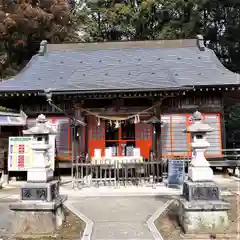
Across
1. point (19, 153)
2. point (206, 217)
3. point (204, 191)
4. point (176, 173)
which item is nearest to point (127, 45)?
point (19, 153)

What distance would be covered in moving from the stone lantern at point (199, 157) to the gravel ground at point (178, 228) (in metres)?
1.02

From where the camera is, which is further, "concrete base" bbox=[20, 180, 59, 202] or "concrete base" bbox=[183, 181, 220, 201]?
"concrete base" bbox=[20, 180, 59, 202]

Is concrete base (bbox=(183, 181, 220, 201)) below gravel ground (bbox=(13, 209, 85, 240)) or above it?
above

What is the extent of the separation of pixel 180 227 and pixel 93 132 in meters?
8.40

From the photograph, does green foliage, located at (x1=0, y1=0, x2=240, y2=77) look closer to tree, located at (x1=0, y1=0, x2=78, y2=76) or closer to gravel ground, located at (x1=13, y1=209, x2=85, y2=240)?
tree, located at (x1=0, y1=0, x2=78, y2=76)

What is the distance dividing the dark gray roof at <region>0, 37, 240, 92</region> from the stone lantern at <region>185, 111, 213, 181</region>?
18.1 ft

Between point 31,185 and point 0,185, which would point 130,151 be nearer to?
point 0,185

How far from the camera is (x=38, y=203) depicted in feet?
19.2

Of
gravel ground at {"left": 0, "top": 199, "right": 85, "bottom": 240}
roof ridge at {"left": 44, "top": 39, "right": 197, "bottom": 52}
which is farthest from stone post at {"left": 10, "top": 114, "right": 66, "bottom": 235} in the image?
roof ridge at {"left": 44, "top": 39, "right": 197, "bottom": 52}

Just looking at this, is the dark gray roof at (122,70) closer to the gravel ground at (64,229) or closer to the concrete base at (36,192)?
the gravel ground at (64,229)

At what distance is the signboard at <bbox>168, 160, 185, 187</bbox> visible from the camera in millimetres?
10641

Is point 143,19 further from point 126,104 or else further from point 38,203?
point 38,203

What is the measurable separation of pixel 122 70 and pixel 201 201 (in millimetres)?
9616

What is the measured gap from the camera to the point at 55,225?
233 inches
